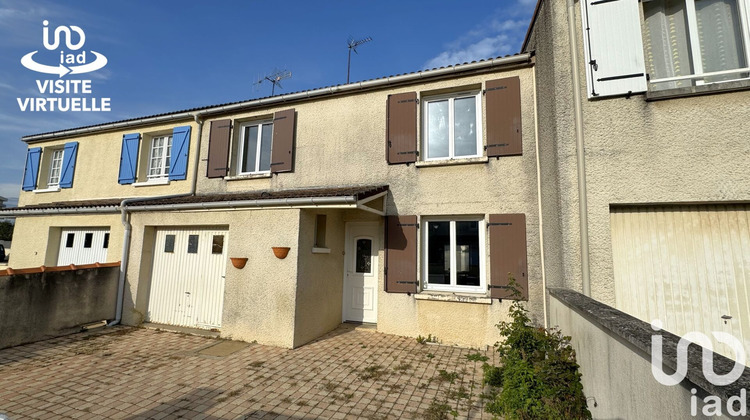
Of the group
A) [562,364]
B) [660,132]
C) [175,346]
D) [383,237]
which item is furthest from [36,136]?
[660,132]

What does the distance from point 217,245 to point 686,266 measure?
8.48 meters

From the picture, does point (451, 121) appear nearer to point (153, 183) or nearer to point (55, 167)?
point (153, 183)

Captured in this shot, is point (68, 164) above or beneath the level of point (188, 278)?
above

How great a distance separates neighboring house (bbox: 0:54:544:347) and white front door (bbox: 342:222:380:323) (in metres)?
0.03

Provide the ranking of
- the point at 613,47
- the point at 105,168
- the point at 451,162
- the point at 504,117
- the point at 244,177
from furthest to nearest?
1. the point at 105,168
2. the point at 244,177
3. the point at 451,162
4. the point at 504,117
5. the point at 613,47

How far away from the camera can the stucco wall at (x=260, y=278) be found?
623cm

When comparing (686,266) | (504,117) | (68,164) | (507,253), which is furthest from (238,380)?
(68,164)

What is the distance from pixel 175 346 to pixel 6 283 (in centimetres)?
326

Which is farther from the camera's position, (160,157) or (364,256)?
(160,157)

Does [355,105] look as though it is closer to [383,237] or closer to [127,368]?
[383,237]

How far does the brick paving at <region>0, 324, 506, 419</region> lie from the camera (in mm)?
3879

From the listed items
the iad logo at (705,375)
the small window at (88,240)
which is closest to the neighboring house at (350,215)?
the small window at (88,240)

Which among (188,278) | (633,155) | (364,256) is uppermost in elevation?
(633,155)

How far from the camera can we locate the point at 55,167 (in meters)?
11.8
